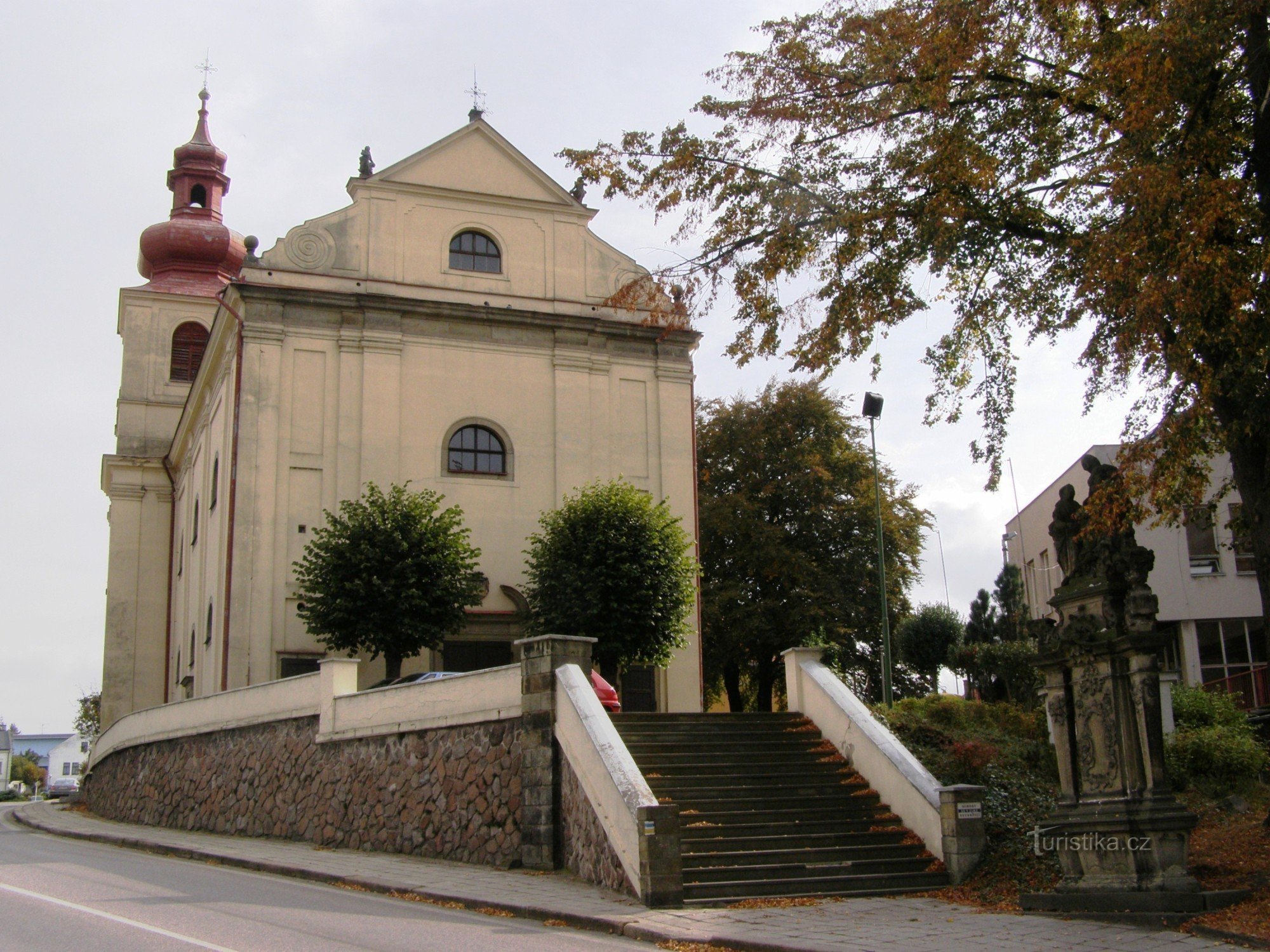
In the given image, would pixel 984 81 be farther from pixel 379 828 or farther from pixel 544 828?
pixel 379 828

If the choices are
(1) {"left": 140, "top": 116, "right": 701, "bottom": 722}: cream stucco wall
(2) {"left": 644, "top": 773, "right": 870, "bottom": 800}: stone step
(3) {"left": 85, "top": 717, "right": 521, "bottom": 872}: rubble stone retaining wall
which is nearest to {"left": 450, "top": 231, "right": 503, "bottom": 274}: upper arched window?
(1) {"left": 140, "top": 116, "right": 701, "bottom": 722}: cream stucco wall

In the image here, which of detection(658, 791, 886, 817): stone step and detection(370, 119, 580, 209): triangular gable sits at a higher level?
detection(370, 119, 580, 209): triangular gable

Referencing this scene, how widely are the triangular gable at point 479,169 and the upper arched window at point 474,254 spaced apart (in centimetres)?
101

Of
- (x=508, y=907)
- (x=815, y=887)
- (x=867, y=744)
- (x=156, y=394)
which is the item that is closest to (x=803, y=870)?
(x=815, y=887)

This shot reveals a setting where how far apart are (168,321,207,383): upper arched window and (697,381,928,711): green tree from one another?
16.0 meters

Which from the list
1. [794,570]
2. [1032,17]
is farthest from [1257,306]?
[794,570]

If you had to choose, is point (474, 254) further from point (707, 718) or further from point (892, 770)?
point (892, 770)

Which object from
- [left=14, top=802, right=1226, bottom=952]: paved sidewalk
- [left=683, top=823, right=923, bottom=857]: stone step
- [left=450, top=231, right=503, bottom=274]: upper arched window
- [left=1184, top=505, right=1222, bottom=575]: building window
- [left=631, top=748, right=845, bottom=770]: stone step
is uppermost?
[left=450, top=231, right=503, bottom=274]: upper arched window

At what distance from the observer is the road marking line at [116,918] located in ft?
30.7

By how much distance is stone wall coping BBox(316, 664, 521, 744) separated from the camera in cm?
1627

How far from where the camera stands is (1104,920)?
1102 centimetres

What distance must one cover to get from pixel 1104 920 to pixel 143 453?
34230 mm

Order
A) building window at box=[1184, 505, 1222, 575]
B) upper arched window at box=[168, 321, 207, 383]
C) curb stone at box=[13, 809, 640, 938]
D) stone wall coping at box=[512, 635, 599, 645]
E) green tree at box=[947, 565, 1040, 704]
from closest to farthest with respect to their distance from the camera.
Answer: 1. curb stone at box=[13, 809, 640, 938]
2. stone wall coping at box=[512, 635, 599, 645]
3. green tree at box=[947, 565, 1040, 704]
4. building window at box=[1184, 505, 1222, 575]
5. upper arched window at box=[168, 321, 207, 383]

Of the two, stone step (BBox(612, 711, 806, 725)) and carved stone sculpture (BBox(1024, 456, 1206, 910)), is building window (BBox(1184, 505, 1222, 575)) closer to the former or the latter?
stone step (BBox(612, 711, 806, 725))
